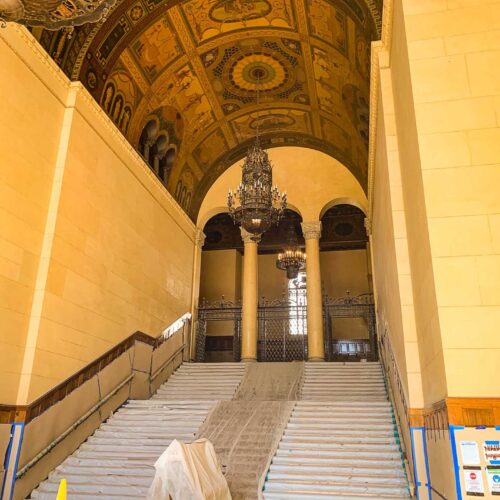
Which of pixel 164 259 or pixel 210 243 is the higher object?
pixel 210 243

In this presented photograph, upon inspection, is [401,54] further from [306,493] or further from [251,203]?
[306,493]

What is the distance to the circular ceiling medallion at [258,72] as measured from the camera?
436 inches

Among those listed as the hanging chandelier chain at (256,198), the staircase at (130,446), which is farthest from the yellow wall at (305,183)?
the staircase at (130,446)

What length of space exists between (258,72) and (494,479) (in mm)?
10300

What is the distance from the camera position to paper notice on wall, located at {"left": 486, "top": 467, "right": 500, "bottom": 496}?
11.4 ft

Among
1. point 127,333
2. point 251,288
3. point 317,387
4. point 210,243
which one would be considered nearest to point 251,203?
point 127,333

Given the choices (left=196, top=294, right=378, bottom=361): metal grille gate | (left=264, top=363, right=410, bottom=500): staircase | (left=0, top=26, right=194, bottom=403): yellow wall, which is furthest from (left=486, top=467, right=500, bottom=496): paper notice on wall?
(left=196, top=294, right=378, bottom=361): metal grille gate

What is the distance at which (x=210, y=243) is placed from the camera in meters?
18.6

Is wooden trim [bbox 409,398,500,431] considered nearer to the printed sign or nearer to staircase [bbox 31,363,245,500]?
the printed sign

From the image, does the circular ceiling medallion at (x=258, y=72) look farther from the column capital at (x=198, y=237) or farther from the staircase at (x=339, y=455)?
the staircase at (x=339, y=455)

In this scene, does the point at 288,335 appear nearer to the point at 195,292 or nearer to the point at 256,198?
the point at 195,292

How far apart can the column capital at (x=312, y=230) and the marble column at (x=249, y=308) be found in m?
1.64

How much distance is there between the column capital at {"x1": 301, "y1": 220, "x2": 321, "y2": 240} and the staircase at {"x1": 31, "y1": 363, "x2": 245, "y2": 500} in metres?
5.35

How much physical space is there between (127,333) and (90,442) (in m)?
2.44
